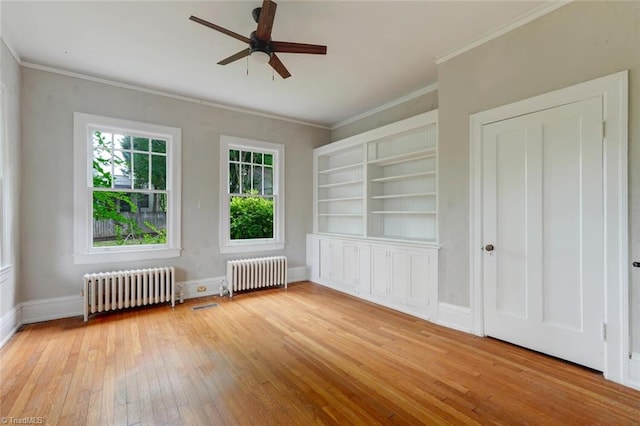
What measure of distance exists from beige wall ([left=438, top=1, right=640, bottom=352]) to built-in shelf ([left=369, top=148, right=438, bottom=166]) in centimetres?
37

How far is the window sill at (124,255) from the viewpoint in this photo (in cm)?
375

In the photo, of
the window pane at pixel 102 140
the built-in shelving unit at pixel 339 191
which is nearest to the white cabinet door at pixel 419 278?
the built-in shelving unit at pixel 339 191

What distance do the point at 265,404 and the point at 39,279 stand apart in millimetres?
3416

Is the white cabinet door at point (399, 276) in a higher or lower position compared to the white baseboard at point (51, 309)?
higher

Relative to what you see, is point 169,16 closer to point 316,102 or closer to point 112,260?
point 316,102

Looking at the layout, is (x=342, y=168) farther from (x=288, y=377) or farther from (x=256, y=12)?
(x=288, y=377)

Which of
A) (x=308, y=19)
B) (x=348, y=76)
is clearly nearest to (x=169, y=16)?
(x=308, y=19)

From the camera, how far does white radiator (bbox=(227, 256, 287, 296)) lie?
462 cm

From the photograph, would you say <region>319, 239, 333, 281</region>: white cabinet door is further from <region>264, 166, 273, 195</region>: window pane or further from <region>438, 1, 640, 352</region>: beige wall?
<region>438, 1, 640, 352</region>: beige wall

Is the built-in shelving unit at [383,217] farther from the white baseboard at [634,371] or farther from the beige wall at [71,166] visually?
the white baseboard at [634,371]

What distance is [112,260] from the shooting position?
393cm

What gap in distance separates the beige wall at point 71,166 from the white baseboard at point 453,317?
9.40 ft

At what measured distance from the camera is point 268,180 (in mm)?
5328

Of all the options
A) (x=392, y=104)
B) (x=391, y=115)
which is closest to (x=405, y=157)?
(x=391, y=115)
